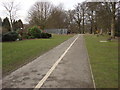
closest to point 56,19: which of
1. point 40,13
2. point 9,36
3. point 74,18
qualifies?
point 40,13

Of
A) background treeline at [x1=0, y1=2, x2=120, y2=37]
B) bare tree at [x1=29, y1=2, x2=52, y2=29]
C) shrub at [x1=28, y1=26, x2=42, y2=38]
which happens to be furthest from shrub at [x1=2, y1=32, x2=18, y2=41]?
bare tree at [x1=29, y1=2, x2=52, y2=29]

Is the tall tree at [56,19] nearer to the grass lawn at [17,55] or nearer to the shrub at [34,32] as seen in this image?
the shrub at [34,32]

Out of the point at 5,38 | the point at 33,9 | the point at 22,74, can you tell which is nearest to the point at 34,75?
the point at 22,74

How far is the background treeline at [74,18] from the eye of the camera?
30180 mm

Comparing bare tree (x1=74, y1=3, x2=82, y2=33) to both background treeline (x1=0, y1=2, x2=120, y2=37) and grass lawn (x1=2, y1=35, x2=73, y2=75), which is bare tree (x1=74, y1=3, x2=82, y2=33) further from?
grass lawn (x1=2, y1=35, x2=73, y2=75)

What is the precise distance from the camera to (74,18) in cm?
8456

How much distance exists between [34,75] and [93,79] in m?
2.25

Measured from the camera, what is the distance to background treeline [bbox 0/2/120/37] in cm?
3018

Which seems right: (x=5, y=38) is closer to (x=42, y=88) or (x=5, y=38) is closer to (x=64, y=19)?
(x=42, y=88)

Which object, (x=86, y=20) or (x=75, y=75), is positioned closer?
(x=75, y=75)

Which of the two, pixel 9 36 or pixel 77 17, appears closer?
pixel 9 36

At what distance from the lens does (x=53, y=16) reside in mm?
68562

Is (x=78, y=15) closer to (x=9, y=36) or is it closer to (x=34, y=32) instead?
(x=34, y=32)

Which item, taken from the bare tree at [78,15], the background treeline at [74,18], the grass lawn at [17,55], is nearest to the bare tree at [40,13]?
the background treeline at [74,18]
